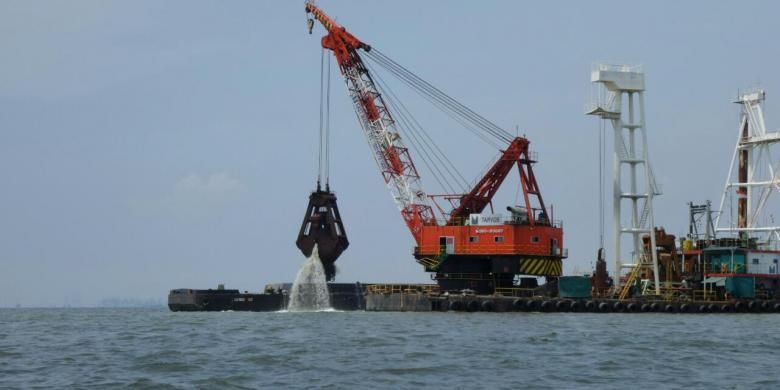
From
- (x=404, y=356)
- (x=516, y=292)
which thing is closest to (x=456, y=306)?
(x=516, y=292)

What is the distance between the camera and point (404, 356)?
38.5 meters

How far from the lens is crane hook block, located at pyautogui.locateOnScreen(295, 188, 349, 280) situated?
284 feet

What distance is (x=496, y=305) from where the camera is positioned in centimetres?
7031

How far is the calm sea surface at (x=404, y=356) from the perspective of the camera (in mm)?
32688

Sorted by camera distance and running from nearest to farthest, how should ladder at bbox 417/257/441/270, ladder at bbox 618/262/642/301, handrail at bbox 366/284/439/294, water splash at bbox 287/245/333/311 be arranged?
ladder at bbox 618/262/642/301 → ladder at bbox 417/257/441/270 → handrail at bbox 366/284/439/294 → water splash at bbox 287/245/333/311

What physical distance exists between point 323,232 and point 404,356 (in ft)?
160

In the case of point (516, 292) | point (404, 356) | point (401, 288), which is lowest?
point (404, 356)

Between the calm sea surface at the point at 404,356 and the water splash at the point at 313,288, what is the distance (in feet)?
90.0

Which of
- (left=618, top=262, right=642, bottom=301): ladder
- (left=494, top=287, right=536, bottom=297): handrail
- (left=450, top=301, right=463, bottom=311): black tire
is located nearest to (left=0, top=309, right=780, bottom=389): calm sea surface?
(left=450, top=301, right=463, bottom=311): black tire

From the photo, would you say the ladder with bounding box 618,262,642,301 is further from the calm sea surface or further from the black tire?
the calm sea surface

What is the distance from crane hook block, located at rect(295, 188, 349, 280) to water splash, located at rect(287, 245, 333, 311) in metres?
0.56

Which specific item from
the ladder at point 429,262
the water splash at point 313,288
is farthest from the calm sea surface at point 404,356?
the water splash at point 313,288

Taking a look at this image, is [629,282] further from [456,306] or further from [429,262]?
[429,262]

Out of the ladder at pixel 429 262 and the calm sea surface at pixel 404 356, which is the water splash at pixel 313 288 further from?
the calm sea surface at pixel 404 356
